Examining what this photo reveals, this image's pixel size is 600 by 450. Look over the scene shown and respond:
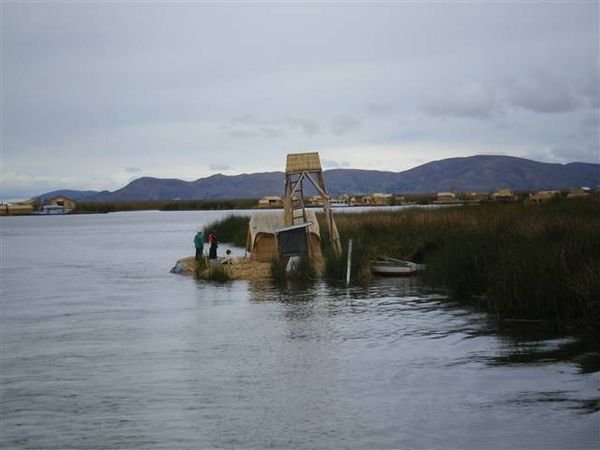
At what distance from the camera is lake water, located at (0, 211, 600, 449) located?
11.2 m

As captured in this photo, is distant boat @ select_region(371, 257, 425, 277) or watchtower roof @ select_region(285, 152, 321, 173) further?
watchtower roof @ select_region(285, 152, 321, 173)

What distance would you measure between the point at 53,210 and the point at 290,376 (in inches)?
6798

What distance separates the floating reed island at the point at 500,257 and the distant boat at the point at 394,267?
14.1 inches

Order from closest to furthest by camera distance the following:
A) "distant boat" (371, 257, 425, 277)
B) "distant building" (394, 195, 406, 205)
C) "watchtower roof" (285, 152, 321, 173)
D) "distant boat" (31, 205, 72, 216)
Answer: "distant boat" (371, 257, 425, 277), "watchtower roof" (285, 152, 321, 173), "distant building" (394, 195, 406, 205), "distant boat" (31, 205, 72, 216)

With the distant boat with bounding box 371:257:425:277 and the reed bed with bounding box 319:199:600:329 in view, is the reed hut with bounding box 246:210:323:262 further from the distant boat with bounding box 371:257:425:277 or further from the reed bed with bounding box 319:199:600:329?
the distant boat with bounding box 371:257:425:277

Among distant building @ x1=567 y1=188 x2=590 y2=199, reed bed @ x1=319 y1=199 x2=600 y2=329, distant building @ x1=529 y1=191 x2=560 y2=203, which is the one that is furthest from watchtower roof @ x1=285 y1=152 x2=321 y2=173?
distant building @ x1=529 y1=191 x2=560 y2=203

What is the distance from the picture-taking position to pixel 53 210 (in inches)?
7037

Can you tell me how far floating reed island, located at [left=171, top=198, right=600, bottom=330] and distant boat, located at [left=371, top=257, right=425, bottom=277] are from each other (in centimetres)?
36

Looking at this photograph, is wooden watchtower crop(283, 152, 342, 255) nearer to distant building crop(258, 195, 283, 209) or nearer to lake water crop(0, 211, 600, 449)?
lake water crop(0, 211, 600, 449)

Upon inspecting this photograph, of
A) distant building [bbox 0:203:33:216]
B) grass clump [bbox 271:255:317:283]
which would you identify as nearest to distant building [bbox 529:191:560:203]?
grass clump [bbox 271:255:317:283]

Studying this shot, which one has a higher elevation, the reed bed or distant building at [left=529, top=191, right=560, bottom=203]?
distant building at [left=529, top=191, right=560, bottom=203]

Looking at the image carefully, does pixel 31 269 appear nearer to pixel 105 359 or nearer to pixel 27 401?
pixel 105 359

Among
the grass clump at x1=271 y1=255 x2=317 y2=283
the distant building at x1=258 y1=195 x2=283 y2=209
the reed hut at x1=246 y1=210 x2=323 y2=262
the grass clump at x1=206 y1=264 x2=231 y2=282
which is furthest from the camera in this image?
the distant building at x1=258 y1=195 x2=283 y2=209

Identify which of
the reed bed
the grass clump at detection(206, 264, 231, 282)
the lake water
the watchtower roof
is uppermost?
the watchtower roof
